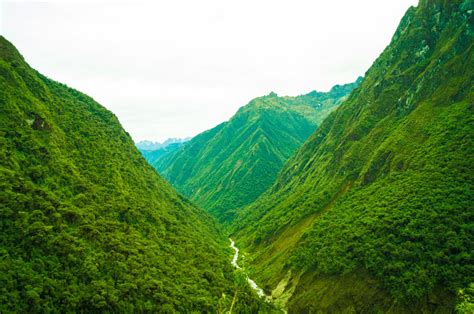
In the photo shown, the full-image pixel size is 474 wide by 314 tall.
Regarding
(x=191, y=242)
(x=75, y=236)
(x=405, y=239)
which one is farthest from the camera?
(x=191, y=242)

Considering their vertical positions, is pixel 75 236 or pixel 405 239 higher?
pixel 75 236

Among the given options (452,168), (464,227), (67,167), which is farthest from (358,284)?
(67,167)

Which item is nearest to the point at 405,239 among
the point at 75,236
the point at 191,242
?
the point at 191,242

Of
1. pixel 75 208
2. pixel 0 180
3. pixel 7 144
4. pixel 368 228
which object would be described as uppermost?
pixel 7 144

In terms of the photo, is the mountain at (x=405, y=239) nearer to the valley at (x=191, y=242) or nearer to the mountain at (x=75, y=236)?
the valley at (x=191, y=242)

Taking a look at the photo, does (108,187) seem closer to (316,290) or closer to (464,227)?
(316,290)

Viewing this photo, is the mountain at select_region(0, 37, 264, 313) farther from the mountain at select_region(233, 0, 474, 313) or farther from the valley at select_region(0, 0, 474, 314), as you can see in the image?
the mountain at select_region(233, 0, 474, 313)

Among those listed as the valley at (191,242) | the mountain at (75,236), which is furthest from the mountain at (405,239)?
the mountain at (75,236)

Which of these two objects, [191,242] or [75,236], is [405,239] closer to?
[191,242]
